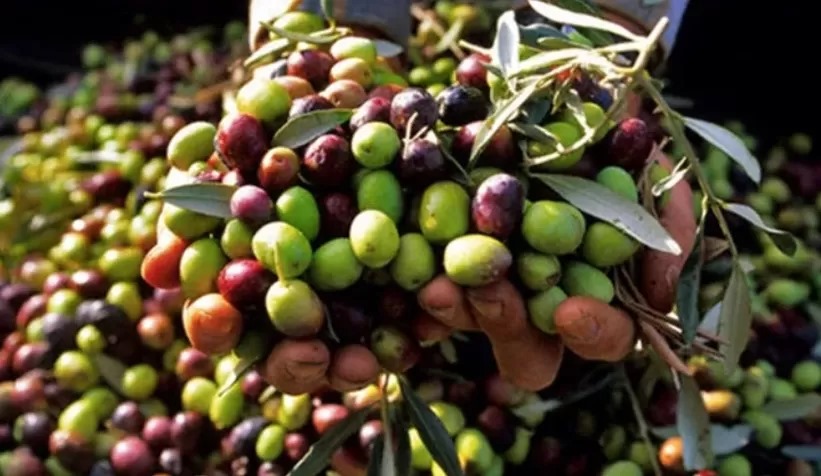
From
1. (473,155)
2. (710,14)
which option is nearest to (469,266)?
(473,155)

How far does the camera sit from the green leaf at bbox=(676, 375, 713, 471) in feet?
3.68

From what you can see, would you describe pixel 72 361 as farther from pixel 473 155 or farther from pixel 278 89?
pixel 473 155

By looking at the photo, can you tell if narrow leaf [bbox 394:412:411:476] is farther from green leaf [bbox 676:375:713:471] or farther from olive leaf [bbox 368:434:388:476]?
green leaf [bbox 676:375:713:471]

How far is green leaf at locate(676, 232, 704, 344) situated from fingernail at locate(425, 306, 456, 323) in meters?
0.20

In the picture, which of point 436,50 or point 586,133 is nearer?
point 586,133

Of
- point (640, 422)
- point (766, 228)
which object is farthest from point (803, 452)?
point (766, 228)

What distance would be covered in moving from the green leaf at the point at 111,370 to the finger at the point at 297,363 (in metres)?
0.53

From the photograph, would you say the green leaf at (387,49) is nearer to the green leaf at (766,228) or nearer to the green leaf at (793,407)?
the green leaf at (766,228)

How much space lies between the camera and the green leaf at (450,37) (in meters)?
1.64

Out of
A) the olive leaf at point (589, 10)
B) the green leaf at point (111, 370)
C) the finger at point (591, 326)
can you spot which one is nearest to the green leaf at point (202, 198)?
the finger at point (591, 326)

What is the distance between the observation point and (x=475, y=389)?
4.38 feet

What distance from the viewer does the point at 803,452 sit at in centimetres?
141

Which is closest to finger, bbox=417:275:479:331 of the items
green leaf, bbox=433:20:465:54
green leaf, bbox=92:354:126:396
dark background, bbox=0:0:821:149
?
green leaf, bbox=92:354:126:396

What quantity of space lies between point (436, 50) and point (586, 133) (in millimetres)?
701
